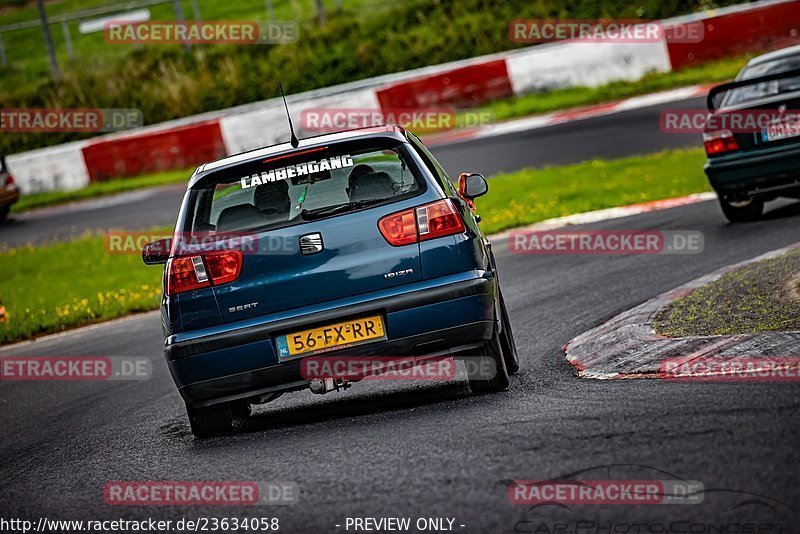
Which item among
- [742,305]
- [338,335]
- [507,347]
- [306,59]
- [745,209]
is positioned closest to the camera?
[338,335]

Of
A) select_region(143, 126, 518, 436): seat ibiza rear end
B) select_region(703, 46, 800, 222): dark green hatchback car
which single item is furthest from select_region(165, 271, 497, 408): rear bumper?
select_region(703, 46, 800, 222): dark green hatchback car

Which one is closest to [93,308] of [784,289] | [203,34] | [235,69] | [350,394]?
[350,394]

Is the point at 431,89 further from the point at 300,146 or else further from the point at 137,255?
the point at 300,146

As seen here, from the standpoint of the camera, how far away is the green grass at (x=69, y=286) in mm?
14508

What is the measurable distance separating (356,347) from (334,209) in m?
0.74

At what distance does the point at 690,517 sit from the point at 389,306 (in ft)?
8.38

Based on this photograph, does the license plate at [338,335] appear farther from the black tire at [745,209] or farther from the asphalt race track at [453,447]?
the black tire at [745,209]

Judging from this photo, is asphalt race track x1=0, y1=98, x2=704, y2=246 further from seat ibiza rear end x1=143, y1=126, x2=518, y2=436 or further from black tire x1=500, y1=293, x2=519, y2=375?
seat ibiza rear end x1=143, y1=126, x2=518, y2=436

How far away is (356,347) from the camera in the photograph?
22.0ft

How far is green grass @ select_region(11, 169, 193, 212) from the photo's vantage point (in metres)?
25.1

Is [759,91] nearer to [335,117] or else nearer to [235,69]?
[335,117]

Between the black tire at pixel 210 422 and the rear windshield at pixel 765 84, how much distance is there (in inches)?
286

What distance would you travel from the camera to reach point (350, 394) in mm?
8109

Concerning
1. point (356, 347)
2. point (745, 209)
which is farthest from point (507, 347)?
point (745, 209)
